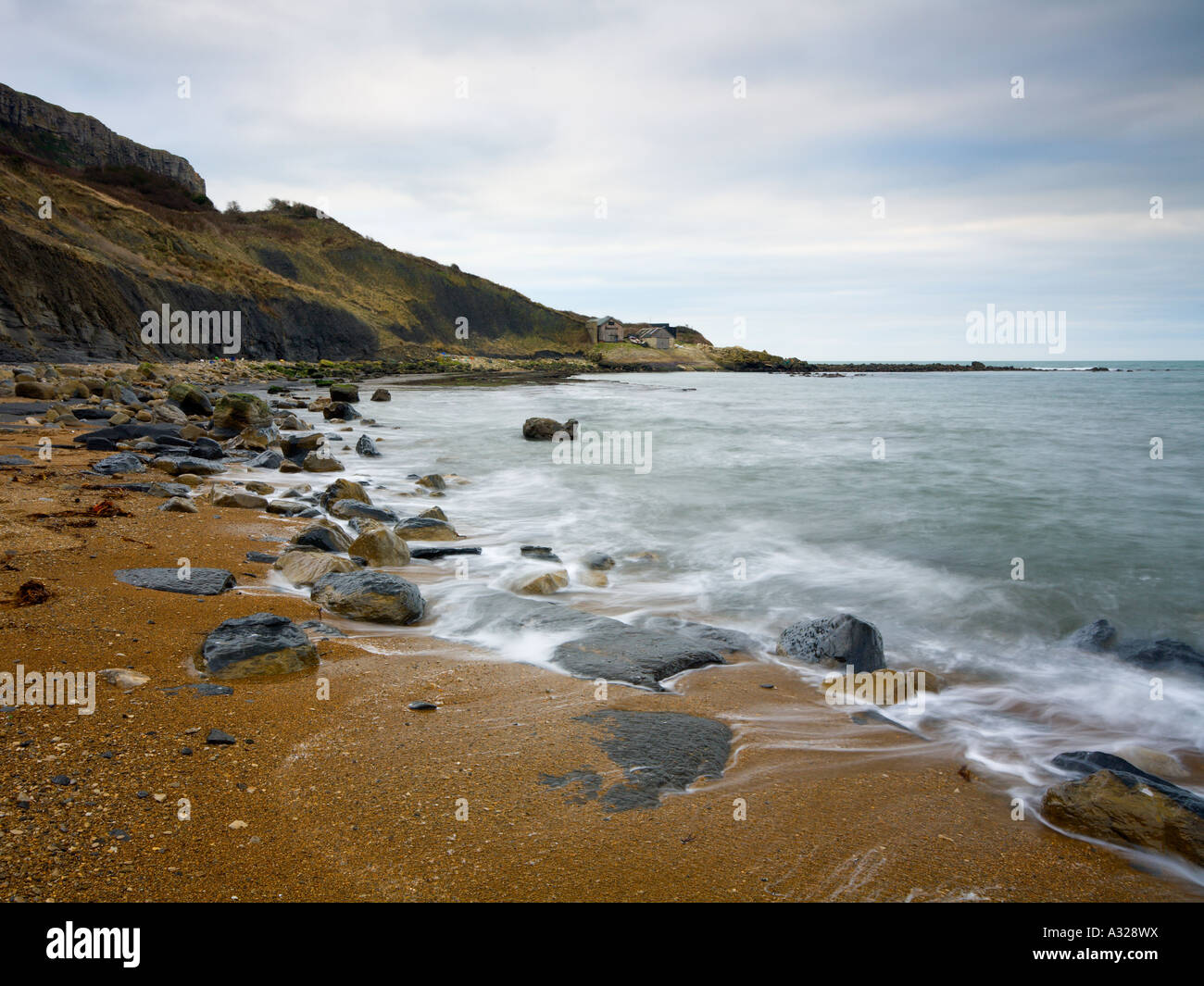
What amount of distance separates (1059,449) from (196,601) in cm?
2068

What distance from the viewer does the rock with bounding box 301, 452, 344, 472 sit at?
1200 centimetres

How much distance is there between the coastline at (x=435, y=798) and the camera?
2.41 metres

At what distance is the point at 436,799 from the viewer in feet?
9.64

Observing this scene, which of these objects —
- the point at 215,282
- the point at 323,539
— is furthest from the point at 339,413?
the point at 215,282

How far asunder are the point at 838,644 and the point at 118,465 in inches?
343

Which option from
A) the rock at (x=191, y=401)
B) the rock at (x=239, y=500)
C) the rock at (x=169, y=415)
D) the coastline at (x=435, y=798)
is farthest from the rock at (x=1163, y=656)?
the rock at (x=191, y=401)

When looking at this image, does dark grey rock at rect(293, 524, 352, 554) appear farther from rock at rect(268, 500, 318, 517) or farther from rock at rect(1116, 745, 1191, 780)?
rock at rect(1116, 745, 1191, 780)

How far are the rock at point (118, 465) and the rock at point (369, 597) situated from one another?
16.5ft

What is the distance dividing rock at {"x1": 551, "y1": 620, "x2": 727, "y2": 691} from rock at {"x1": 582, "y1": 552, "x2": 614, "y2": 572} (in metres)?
2.13

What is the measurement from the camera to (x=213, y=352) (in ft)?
136

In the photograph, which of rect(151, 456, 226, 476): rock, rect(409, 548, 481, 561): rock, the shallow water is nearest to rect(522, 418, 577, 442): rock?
the shallow water

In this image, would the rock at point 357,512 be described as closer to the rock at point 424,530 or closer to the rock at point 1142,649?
the rock at point 424,530

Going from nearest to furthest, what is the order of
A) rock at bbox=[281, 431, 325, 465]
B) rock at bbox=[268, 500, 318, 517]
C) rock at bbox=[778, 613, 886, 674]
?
rock at bbox=[778, 613, 886, 674] < rock at bbox=[268, 500, 318, 517] < rock at bbox=[281, 431, 325, 465]
